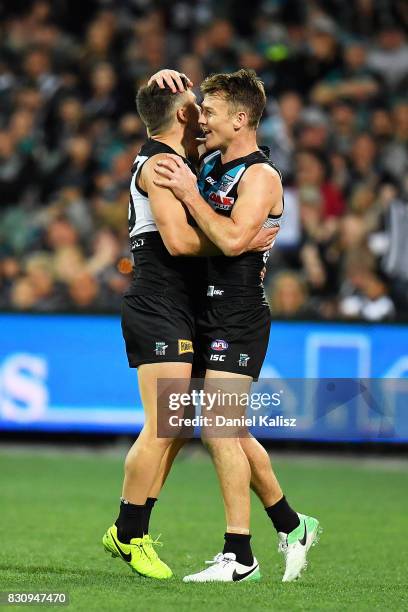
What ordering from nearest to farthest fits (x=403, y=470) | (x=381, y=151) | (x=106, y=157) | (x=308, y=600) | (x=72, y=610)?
(x=72, y=610) → (x=308, y=600) → (x=403, y=470) → (x=381, y=151) → (x=106, y=157)

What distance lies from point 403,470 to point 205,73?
6.07 metres

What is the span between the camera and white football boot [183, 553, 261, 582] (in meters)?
6.31

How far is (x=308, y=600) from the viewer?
229 inches

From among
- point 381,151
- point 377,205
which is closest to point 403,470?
point 377,205

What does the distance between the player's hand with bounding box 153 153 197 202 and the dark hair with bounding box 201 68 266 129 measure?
0.42 meters

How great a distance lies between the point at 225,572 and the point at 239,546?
0.49 feet

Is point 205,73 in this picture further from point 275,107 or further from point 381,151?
point 381,151

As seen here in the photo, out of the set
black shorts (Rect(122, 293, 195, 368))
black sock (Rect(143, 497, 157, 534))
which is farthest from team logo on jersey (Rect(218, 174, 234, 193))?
black sock (Rect(143, 497, 157, 534))

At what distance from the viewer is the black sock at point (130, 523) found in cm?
650

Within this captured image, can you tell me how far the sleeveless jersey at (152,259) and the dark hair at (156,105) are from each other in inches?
3.9

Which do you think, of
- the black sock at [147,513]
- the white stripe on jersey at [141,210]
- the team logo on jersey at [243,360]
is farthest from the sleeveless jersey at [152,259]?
the black sock at [147,513]

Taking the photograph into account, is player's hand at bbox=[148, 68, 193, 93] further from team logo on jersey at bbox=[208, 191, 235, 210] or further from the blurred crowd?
the blurred crowd

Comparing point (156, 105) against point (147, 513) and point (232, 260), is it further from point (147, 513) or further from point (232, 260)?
point (147, 513)

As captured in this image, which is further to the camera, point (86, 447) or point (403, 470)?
point (86, 447)
